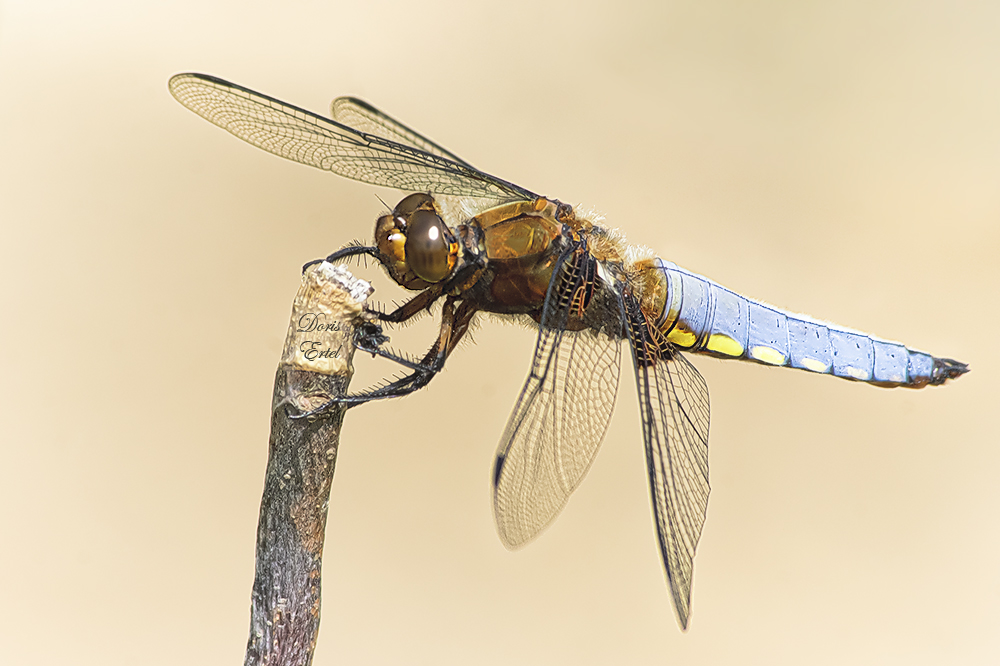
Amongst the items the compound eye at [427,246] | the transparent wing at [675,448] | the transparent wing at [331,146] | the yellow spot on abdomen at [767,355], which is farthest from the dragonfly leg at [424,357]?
the yellow spot on abdomen at [767,355]

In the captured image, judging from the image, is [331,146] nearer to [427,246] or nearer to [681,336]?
[427,246]

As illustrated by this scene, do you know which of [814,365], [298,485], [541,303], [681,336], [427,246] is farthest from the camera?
[814,365]

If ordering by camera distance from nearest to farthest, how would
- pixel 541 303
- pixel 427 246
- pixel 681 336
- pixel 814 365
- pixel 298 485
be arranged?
1. pixel 298 485
2. pixel 427 246
3. pixel 541 303
4. pixel 681 336
5. pixel 814 365

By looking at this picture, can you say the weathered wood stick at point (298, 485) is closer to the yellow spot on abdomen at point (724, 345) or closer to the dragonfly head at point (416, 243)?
the dragonfly head at point (416, 243)

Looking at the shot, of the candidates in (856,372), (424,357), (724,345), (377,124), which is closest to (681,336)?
(724,345)

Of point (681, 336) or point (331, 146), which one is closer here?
point (331, 146)
